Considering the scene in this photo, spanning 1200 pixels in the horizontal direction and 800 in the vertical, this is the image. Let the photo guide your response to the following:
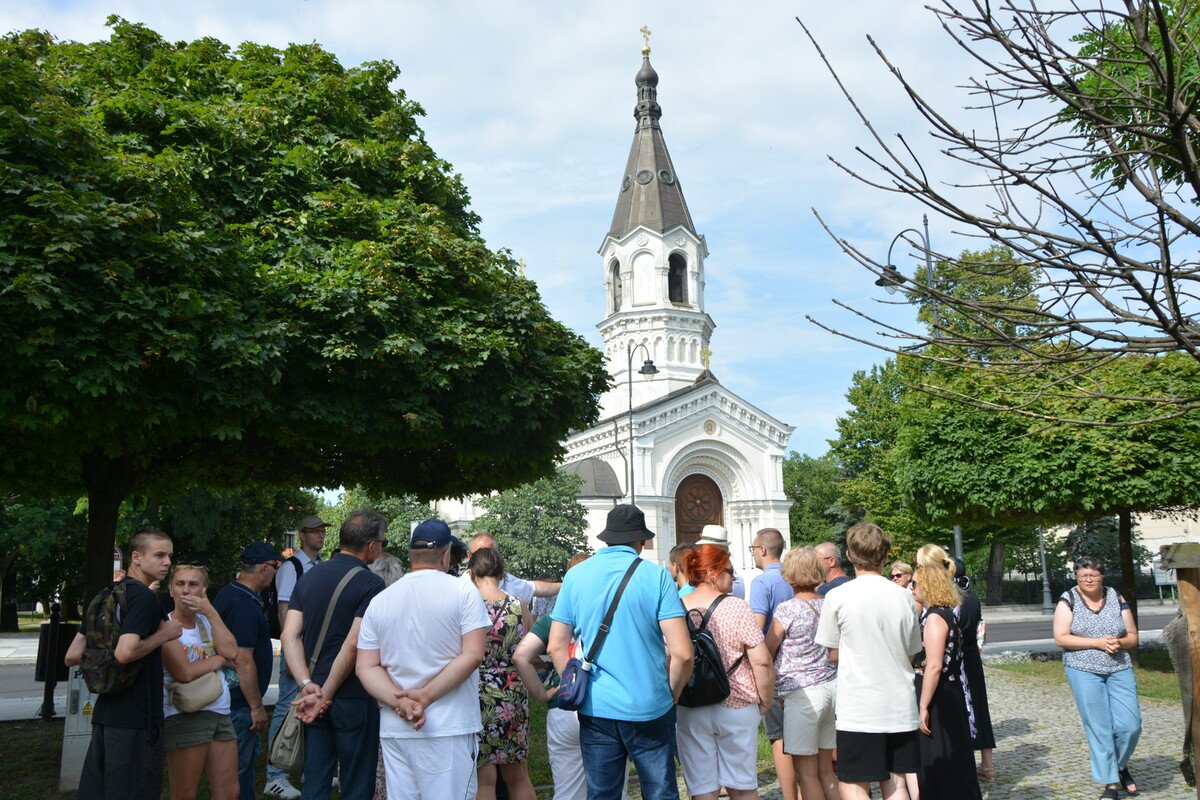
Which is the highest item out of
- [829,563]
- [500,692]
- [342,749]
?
[829,563]

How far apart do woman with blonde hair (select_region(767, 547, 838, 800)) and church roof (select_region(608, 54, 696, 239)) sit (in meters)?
42.8

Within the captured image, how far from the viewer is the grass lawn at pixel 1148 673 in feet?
41.2

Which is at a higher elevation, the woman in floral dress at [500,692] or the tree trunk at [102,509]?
the tree trunk at [102,509]

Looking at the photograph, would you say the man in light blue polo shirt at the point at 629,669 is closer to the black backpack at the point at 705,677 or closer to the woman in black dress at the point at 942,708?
the black backpack at the point at 705,677

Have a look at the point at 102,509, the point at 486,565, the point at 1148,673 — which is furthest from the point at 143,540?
the point at 1148,673

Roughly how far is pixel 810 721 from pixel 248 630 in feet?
12.6

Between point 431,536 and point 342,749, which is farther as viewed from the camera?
point 342,749

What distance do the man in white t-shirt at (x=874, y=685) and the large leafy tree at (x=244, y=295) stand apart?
494 cm

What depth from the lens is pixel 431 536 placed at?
4.95 m

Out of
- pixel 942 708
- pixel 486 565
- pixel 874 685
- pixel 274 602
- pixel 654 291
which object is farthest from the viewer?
pixel 654 291

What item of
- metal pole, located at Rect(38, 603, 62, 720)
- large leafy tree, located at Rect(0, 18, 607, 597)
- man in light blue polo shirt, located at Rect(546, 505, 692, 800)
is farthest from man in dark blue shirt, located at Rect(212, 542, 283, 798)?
metal pole, located at Rect(38, 603, 62, 720)

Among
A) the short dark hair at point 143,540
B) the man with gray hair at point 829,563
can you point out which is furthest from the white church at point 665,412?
the short dark hair at point 143,540

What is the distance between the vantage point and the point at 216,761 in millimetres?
5707

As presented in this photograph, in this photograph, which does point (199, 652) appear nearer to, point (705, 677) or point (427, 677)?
point (427, 677)
